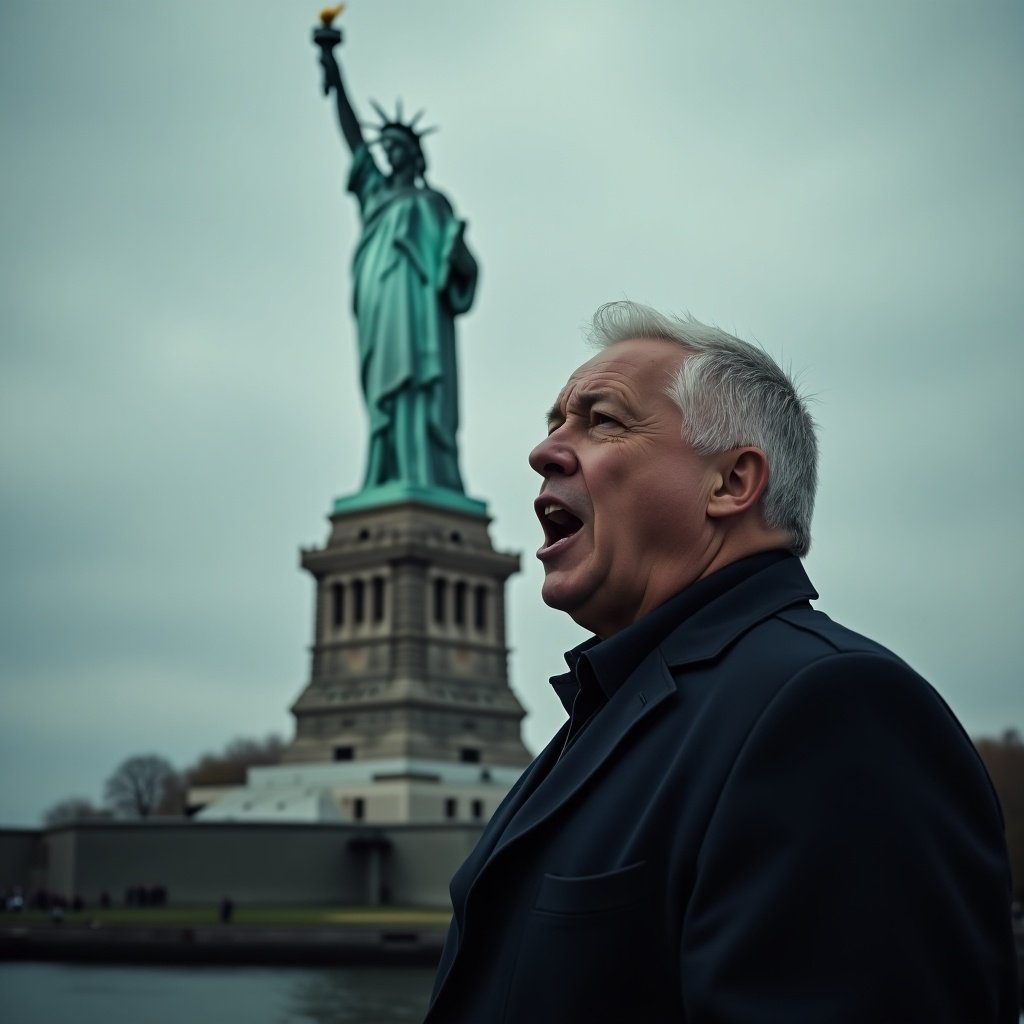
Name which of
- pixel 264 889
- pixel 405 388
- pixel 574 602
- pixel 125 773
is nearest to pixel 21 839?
pixel 264 889

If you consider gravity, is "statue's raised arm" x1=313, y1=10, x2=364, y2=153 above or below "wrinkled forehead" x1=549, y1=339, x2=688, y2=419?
above

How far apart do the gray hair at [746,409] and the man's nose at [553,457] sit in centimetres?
21

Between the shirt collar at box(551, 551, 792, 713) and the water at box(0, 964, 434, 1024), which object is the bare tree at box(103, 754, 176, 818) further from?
the shirt collar at box(551, 551, 792, 713)

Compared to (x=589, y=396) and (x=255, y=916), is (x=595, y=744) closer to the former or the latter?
(x=589, y=396)

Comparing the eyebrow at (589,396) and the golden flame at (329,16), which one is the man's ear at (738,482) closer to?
the eyebrow at (589,396)

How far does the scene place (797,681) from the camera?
1.94 m

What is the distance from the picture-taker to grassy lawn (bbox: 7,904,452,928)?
34.2 m

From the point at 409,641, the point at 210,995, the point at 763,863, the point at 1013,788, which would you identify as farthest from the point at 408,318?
the point at 763,863

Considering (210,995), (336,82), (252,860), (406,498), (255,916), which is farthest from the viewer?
(336,82)

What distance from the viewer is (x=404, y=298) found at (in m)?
55.5

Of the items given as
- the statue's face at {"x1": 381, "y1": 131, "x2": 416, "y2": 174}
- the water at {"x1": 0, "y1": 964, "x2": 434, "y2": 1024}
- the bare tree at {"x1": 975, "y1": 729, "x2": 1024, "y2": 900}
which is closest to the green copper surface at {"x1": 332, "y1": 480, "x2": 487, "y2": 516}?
the statue's face at {"x1": 381, "y1": 131, "x2": 416, "y2": 174}

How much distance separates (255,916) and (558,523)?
37359 millimetres

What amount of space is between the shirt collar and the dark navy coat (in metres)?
0.11

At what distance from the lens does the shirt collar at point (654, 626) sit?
2377 mm
